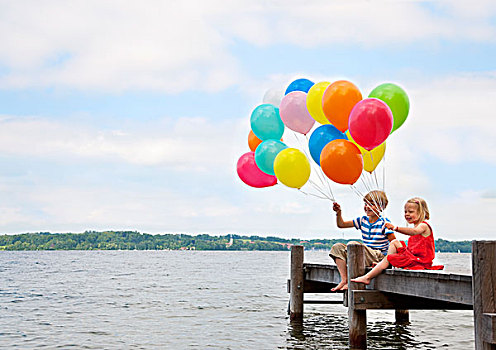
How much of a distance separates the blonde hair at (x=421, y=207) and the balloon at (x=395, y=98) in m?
1.61

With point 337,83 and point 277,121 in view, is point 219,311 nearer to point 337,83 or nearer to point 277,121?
point 277,121

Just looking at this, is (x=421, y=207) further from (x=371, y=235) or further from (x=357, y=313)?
(x=357, y=313)

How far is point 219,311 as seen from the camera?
1521 centimetres

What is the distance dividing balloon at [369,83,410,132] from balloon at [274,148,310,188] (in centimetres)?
142

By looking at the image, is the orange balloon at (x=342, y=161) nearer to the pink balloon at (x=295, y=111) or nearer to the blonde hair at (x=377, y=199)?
the blonde hair at (x=377, y=199)

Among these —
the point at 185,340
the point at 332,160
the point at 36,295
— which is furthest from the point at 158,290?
the point at 332,160

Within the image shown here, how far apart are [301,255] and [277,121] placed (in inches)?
114

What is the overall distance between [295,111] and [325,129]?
0.61 meters

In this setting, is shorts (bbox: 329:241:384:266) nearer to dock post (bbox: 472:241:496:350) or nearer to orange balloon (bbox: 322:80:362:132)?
orange balloon (bbox: 322:80:362:132)

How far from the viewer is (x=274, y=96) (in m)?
9.98


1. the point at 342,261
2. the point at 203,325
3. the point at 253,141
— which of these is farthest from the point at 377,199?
the point at 203,325

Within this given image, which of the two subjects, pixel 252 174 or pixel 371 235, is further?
pixel 252 174

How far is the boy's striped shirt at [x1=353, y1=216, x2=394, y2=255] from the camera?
8.42m

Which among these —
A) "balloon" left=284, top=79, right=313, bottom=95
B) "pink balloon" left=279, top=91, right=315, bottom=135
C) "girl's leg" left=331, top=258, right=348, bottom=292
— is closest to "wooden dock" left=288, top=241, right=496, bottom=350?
"girl's leg" left=331, top=258, right=348, bottom=292
